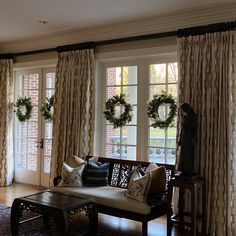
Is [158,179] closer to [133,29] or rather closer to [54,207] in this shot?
[54,207]

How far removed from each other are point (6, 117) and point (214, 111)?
4114 mm

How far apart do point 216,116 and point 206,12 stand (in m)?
1.34

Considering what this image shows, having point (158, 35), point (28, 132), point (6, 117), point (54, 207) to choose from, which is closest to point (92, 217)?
point (54, 207)

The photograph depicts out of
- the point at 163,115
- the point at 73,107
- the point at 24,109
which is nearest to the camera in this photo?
the point at 163,115

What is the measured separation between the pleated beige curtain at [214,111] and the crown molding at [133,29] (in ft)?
0.80

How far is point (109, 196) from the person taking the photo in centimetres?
402

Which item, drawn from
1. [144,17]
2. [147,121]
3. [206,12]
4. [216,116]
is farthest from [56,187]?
[206,12]

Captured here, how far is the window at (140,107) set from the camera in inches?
187

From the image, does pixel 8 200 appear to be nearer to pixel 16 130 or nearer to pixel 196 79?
pixel 16 130

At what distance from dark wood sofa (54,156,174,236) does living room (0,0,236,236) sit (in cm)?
2

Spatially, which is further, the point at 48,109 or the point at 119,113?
the point at 48,109

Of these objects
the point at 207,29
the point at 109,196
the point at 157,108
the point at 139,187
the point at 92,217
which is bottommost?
the point at 92,217

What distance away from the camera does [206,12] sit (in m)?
4.18

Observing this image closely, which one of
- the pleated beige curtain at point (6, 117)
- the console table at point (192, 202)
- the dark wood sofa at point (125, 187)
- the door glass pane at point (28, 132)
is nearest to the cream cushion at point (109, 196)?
the dark wood sofa at point (125, 187)
